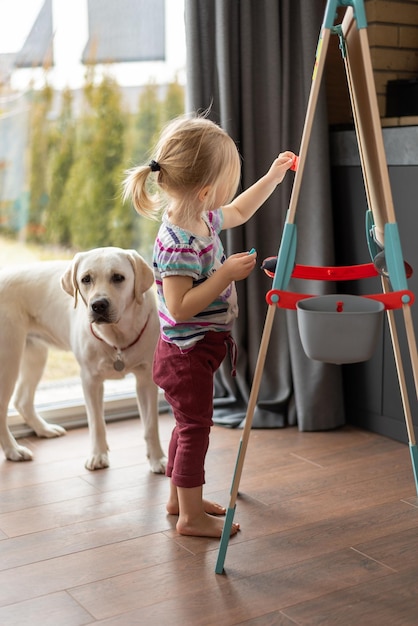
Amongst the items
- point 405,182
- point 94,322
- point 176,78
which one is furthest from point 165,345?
point 176,78

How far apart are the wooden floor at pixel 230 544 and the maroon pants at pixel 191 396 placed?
196 millimetres

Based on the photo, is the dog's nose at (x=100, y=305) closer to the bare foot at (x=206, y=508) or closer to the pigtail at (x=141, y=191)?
the pigtail at (x=141, y=191)

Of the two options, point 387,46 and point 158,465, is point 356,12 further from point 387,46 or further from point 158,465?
point 158,465

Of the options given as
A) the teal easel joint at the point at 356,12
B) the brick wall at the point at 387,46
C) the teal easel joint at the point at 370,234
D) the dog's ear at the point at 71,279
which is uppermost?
the brick wall at the point at 387,46

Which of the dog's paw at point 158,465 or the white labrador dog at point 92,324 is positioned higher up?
the white labrador dog at point 92,324

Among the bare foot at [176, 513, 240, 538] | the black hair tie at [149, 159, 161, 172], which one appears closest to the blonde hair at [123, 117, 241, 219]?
the black hair tie at [149, 159, 161, 172]

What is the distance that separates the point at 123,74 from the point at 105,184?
1.37 feet

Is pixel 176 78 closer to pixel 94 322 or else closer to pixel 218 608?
pixel 94 322

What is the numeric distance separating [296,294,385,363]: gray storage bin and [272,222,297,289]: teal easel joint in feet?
0.26

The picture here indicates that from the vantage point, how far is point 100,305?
2412mm

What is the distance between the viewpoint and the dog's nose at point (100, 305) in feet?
7.91

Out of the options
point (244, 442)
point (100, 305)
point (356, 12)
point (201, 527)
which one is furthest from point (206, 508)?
point (356, 12)

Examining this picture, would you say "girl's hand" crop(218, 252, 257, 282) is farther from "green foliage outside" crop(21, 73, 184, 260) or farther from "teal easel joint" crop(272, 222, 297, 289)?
"green foliage outside" crop(21, 73, 184, 260)

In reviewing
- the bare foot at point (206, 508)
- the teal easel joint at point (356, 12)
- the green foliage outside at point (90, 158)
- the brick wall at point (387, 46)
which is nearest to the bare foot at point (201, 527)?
the bare foot at point (206, 508)
